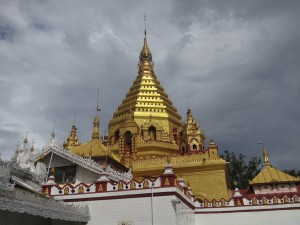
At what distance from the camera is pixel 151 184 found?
15.5 m

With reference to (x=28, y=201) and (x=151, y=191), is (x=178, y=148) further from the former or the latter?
(x=28, y=201)

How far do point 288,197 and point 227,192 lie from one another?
8.11m

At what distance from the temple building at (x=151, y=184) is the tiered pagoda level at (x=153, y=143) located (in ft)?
0.27

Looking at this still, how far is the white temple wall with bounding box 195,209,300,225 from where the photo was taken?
19.1 metres

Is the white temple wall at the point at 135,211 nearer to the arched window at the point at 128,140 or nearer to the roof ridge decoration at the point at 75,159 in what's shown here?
the roof ridge decoration at the point at 75,159

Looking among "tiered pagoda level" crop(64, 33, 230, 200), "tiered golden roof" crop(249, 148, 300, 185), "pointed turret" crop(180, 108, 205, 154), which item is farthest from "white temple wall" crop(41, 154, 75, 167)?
"pointed turret" crop(180, 108, 205, 154)

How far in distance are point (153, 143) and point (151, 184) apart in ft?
61.9

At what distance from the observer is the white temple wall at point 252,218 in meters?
19.1

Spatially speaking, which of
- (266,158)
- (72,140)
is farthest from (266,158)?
(72,140)

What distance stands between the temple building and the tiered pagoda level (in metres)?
0.08

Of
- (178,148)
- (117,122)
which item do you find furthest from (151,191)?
(117,122)

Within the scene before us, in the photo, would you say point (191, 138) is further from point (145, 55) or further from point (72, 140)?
point (145, 55)

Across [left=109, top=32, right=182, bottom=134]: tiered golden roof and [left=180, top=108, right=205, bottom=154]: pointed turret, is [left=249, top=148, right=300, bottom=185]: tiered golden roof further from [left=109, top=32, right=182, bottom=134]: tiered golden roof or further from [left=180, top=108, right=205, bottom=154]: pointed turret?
[left=109, top=32, right=182, bottom=134]: tiered golden roof

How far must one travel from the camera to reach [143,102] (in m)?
39.3
